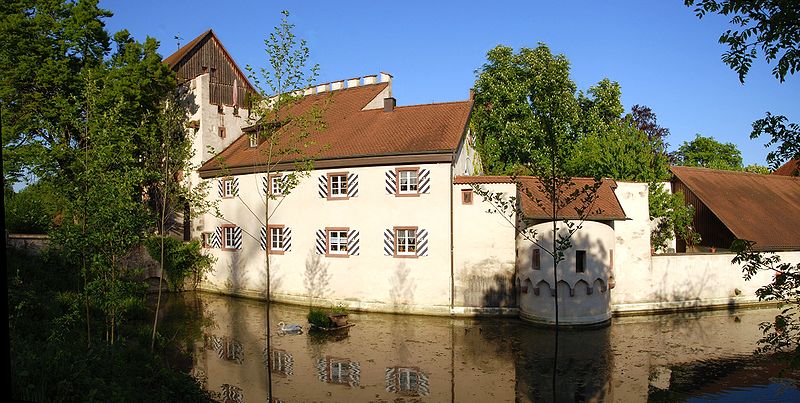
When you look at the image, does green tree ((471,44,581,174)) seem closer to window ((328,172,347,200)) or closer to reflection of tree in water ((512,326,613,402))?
window ((328,172,347,200))

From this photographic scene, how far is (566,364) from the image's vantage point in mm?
14953

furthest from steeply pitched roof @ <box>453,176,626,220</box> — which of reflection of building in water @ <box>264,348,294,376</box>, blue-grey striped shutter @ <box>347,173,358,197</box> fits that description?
reflection of building in water @ <box>264,348,294,376</box>

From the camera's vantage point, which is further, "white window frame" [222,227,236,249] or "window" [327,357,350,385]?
"white window frame" [222,227,236,249]

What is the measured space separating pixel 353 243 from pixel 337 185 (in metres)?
2.55

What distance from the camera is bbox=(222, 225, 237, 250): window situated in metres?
26.6

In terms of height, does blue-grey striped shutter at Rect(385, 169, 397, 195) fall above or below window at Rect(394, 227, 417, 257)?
above

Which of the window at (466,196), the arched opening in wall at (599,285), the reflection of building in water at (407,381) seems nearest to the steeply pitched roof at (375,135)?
the window at (466,196)

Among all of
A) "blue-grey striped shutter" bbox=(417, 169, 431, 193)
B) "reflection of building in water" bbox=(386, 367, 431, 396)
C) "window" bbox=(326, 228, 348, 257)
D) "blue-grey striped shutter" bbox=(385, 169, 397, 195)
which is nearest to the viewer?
"reflection of building in water" bbox=(386, 367, 431, 396)

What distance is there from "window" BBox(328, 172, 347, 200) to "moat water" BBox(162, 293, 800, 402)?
16.4ft

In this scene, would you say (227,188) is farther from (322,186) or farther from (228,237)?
(322,186)

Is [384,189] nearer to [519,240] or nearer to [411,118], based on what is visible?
[411,118]

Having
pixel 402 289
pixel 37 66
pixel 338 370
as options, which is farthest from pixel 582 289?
pixel 37 66

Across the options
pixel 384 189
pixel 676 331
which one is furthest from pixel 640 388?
pixel 384 189

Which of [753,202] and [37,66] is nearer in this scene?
[37,66]
